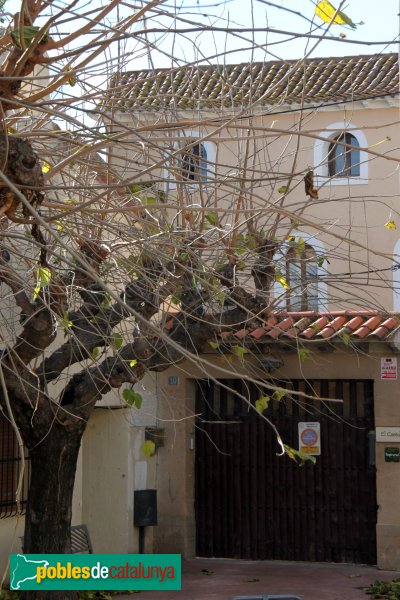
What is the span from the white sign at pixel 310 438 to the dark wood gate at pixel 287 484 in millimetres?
89

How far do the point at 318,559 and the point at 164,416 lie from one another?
10.8 feet

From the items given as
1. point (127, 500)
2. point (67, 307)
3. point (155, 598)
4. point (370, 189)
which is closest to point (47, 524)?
point (67, 307)

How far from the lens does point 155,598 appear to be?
41.4ft

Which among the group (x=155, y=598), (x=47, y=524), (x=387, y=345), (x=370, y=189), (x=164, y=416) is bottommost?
(x=155, y=598)

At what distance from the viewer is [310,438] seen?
1526 cm

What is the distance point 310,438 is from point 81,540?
156 inches

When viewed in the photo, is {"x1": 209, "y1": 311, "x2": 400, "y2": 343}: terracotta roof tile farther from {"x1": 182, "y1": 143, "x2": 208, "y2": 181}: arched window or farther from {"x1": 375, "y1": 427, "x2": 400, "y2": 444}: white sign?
{"x1": 182, "y1": 143, "x2": 208, "y2": 181}: arched window

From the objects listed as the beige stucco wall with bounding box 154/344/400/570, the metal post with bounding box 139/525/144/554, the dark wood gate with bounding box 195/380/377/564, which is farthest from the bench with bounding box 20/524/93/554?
the dark wood gate with bounding box 195/380/377/564

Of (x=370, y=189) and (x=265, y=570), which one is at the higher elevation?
(x=370, y=189)

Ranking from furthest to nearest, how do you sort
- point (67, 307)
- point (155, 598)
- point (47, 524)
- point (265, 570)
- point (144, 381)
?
1. point (144, 381)
2. point (265, 570)
3. point (155, 598)
4. point (47, 524)
5. point (67, 307)

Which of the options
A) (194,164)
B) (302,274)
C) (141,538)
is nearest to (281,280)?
(302,274)

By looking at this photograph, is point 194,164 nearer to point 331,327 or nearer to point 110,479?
point 331,327

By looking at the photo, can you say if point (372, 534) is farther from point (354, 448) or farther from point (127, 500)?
point (127, 500)

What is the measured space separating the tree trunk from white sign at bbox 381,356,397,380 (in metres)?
6.42
